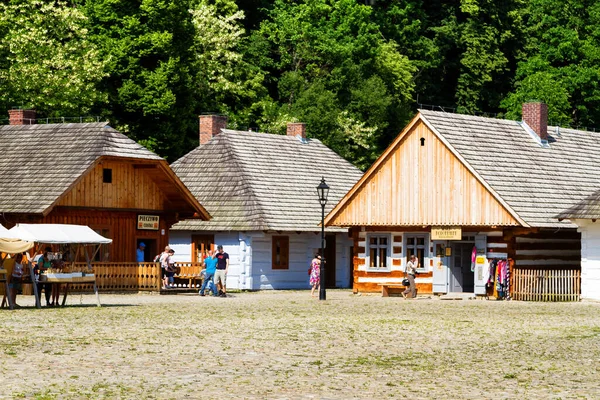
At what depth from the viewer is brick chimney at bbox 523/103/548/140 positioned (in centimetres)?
5444

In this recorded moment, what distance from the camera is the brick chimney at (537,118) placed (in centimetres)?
5444

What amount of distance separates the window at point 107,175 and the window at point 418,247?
35.3 feet

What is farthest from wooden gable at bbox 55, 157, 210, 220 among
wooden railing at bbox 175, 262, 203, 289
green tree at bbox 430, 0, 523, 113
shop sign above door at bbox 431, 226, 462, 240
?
green tree at bbox 430, 0, 523, 113

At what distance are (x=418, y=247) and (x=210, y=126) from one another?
1510cm

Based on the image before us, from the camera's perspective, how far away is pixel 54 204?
150ft

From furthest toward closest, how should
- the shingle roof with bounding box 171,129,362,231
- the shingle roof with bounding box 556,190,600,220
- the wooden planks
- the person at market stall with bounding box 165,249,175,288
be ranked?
the shingle roof with bounding box 171,129,362,231, the person at market stall with bounding box 165,249,175,288, the wooden planks, the shingle roof with bounding box 556,190,600,220

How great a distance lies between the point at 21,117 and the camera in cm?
5631

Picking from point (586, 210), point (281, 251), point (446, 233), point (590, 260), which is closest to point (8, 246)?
point (446, 233)

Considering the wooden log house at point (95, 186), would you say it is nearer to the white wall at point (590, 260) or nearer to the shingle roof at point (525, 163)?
the shingle roof at point (525, 163)

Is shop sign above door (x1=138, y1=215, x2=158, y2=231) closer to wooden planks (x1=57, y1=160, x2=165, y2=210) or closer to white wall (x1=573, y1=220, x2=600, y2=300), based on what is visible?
wooden planks (x1=57, y1=160, x2=165, y2=210)

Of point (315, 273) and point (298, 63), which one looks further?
point (298, 63)

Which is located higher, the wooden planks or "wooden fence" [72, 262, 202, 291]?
the wooden planks

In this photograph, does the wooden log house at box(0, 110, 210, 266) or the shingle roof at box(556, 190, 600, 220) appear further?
the wooden log house at box(0, 110, 210, 266)

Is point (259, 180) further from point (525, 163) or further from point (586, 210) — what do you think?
point (586, 210)
